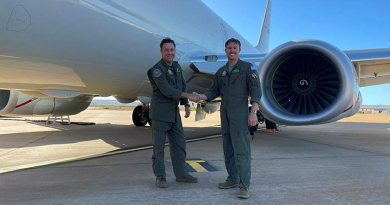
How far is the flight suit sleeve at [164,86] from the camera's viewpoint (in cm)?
270

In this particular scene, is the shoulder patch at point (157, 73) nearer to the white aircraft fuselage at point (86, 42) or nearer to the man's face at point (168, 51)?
the man's face at point (168, 51)

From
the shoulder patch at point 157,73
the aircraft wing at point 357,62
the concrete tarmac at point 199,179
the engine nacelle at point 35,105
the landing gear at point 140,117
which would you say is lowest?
the concrete tarmac at point 199,179

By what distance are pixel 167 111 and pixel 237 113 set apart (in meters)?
0.69

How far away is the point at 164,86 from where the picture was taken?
271 centimetres

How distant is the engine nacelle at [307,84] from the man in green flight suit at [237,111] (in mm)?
1737

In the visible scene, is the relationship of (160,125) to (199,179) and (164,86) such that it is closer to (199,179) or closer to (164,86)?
(164,86)

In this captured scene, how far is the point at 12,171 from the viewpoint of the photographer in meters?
3.24

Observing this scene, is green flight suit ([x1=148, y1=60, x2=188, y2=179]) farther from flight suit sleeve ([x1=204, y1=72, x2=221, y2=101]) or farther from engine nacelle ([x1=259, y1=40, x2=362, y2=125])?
engine nacelle ([x1=259, y1=40, x2=362, y2=125])

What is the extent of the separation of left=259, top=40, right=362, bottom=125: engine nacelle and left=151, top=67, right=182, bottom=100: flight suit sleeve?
197 centimetres

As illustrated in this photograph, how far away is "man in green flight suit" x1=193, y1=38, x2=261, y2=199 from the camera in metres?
2.53

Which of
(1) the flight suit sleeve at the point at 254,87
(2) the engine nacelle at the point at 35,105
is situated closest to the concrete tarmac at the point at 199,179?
(1) the flight suit sleeve at the point at 254,87

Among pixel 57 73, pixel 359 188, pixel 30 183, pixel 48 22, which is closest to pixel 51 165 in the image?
pixel 30 183

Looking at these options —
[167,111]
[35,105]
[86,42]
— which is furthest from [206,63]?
[35,105]

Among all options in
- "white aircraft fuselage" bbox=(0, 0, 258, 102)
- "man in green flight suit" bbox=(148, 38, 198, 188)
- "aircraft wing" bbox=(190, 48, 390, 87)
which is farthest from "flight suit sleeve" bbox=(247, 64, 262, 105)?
"aircraft wing" bbox=(190, 48, 390, 87)
